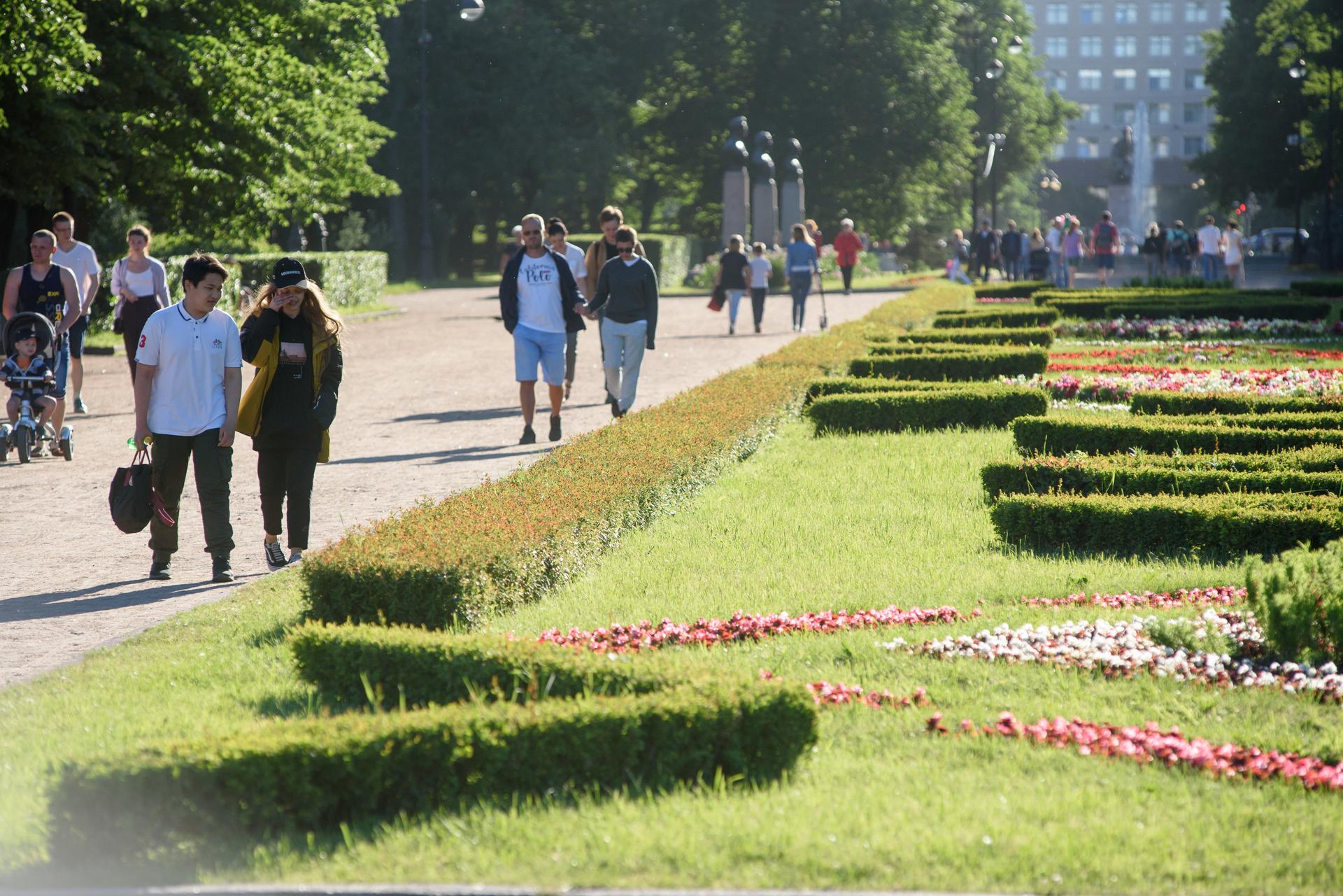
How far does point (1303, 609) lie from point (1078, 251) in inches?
1315

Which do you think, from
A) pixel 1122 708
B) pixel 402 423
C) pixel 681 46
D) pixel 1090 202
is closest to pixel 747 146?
pixel 681 46

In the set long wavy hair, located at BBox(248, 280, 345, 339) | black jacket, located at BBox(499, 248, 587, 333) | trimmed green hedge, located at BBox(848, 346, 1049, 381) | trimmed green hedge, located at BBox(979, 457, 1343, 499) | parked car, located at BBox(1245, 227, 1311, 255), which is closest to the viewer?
long wavy hair, located at BBox(248, 280, 345, 339)

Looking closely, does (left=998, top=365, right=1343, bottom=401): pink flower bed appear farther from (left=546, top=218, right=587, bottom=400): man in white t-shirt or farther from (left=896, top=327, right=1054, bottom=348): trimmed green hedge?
(left=546, top=218, right=587, bottom=400): man in white t-shirt

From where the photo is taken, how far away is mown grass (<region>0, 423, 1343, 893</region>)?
384cm

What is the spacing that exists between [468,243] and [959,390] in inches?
1753

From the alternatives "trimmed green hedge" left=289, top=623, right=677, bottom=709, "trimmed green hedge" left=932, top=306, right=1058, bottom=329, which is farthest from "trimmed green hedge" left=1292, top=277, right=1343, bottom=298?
"trimmed green hedge" left=289, top=623, right=677, bottom=709

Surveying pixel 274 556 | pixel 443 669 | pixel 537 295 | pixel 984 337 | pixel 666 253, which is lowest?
pixel 274 556

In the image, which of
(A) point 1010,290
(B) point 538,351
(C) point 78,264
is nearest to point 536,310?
(B) point 538,351

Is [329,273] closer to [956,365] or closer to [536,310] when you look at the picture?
[956,365]

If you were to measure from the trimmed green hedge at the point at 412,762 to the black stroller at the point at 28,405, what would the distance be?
26.8 feet

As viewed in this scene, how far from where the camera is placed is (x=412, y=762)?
428cm

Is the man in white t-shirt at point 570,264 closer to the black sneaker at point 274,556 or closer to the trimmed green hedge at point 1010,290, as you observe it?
the black sneaker at point 274,556

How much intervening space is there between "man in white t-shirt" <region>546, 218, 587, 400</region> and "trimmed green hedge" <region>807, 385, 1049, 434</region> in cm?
271

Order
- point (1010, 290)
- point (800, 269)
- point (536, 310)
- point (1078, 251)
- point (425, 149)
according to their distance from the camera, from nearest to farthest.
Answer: point (536, 310), point (800, 269), point (1010, 290), point (1078, 251), point (425, 149)
